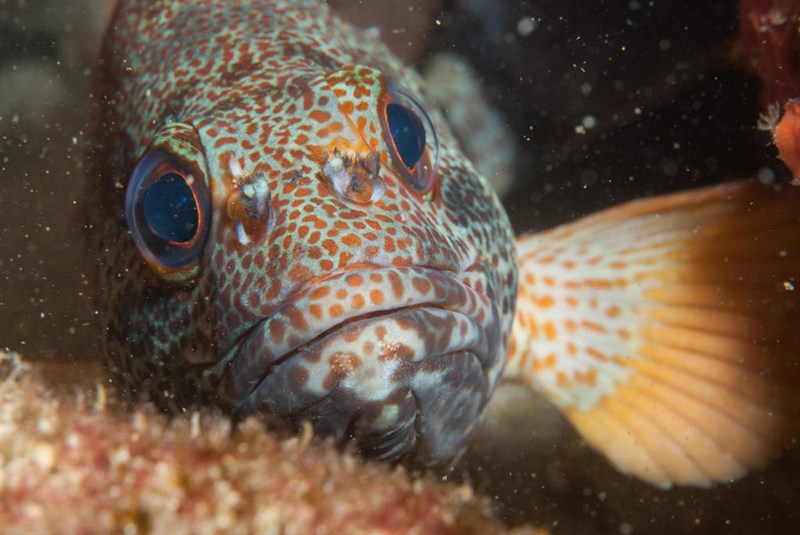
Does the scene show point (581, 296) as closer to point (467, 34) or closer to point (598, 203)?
point (598, 203)

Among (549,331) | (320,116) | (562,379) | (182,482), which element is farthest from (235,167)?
(562,379)

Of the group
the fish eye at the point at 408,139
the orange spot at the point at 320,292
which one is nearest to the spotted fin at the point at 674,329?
the fish eye at the point at 408,139

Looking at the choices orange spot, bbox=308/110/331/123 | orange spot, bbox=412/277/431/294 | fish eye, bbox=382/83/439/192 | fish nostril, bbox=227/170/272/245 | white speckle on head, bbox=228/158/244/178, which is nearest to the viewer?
orange spot, bbox=412/277/431/294

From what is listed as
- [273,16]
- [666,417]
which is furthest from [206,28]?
[666,417]

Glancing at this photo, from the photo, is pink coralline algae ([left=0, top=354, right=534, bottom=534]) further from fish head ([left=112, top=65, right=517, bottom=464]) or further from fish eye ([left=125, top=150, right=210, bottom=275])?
fish eye ([left=125, top=150, right=210, bottom=275])

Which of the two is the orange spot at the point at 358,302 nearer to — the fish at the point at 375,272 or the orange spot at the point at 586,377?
the fish at the point at 375,272

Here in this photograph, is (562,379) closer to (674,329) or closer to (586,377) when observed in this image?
(586,377)

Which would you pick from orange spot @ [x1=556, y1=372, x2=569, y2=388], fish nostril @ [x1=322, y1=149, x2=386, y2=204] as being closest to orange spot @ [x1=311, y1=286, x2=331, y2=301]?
fish nostril @ [x1=322, y1=149, x2=386, y2=204]
